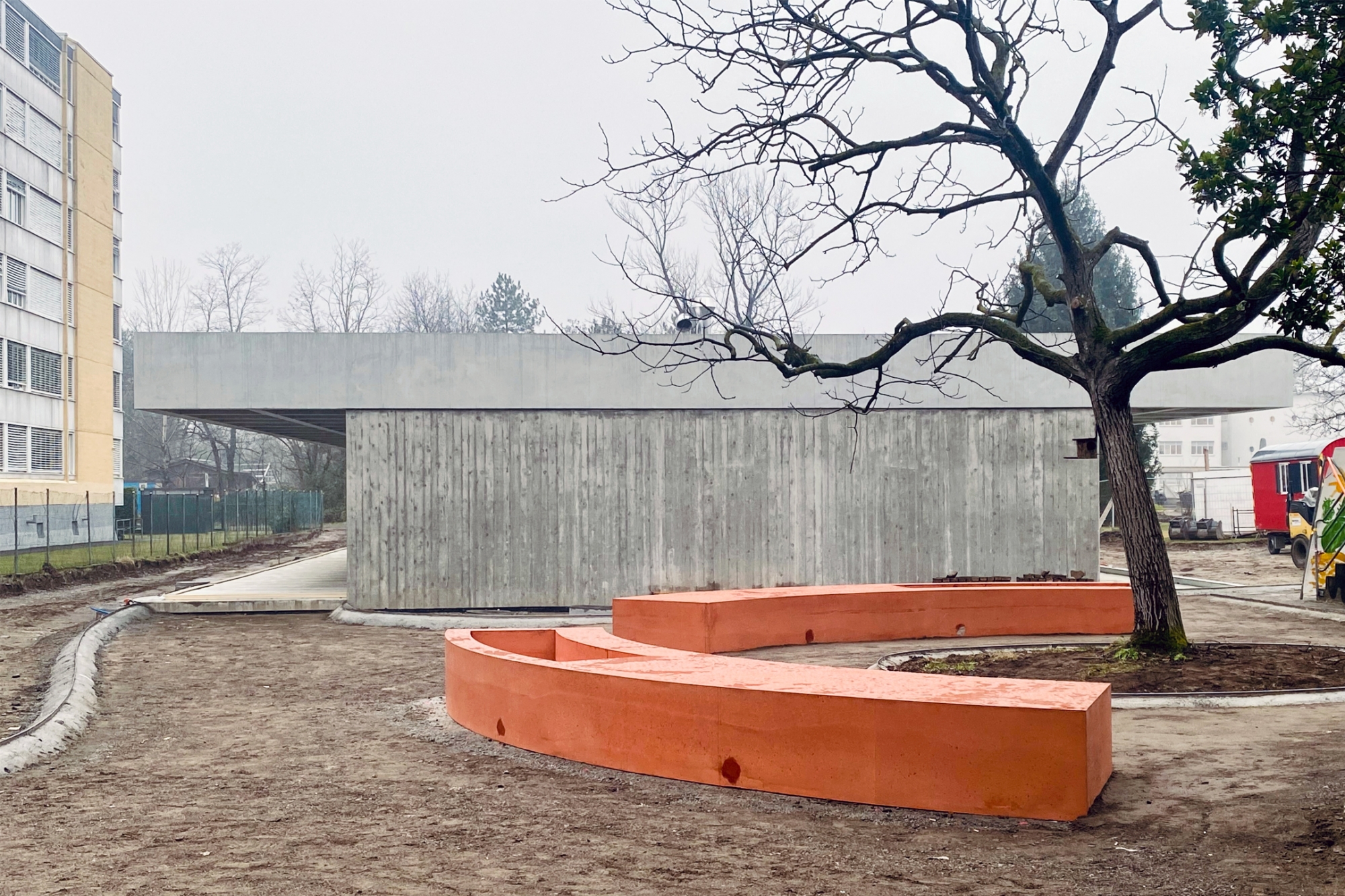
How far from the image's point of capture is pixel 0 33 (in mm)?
39438

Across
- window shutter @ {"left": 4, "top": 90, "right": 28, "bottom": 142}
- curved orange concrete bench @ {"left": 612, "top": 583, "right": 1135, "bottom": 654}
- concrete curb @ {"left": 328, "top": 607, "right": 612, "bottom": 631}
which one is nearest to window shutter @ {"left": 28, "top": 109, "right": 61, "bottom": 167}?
window shutter @ {"left": 4, "top": 90, "right": 28, "bottom": 142}

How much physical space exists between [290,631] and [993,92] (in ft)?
38.4

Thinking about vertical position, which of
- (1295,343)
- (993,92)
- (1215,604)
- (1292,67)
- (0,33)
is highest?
(0,33)

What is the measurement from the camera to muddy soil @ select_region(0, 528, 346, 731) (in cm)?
1245

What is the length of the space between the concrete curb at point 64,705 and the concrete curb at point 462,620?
3320 millimetres

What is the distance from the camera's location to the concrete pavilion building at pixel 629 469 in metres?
18.4

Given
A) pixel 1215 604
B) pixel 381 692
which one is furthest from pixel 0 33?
pixel 1215 604

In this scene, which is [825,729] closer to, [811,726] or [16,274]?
[811,726]

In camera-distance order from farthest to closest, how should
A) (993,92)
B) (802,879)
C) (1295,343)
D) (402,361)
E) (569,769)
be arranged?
(402,361) → (993,92) → (1295,343) → (569,769) → (802,879)

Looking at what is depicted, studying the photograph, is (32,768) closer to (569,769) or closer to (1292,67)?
(569,769)

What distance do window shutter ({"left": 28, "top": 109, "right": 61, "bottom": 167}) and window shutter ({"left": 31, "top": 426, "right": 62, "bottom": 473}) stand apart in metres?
6.98

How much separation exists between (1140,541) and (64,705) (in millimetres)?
9897

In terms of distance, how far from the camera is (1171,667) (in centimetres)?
1114

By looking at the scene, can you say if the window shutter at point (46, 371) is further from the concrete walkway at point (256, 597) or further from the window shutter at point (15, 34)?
the concrete walkway at point (256, 597)
